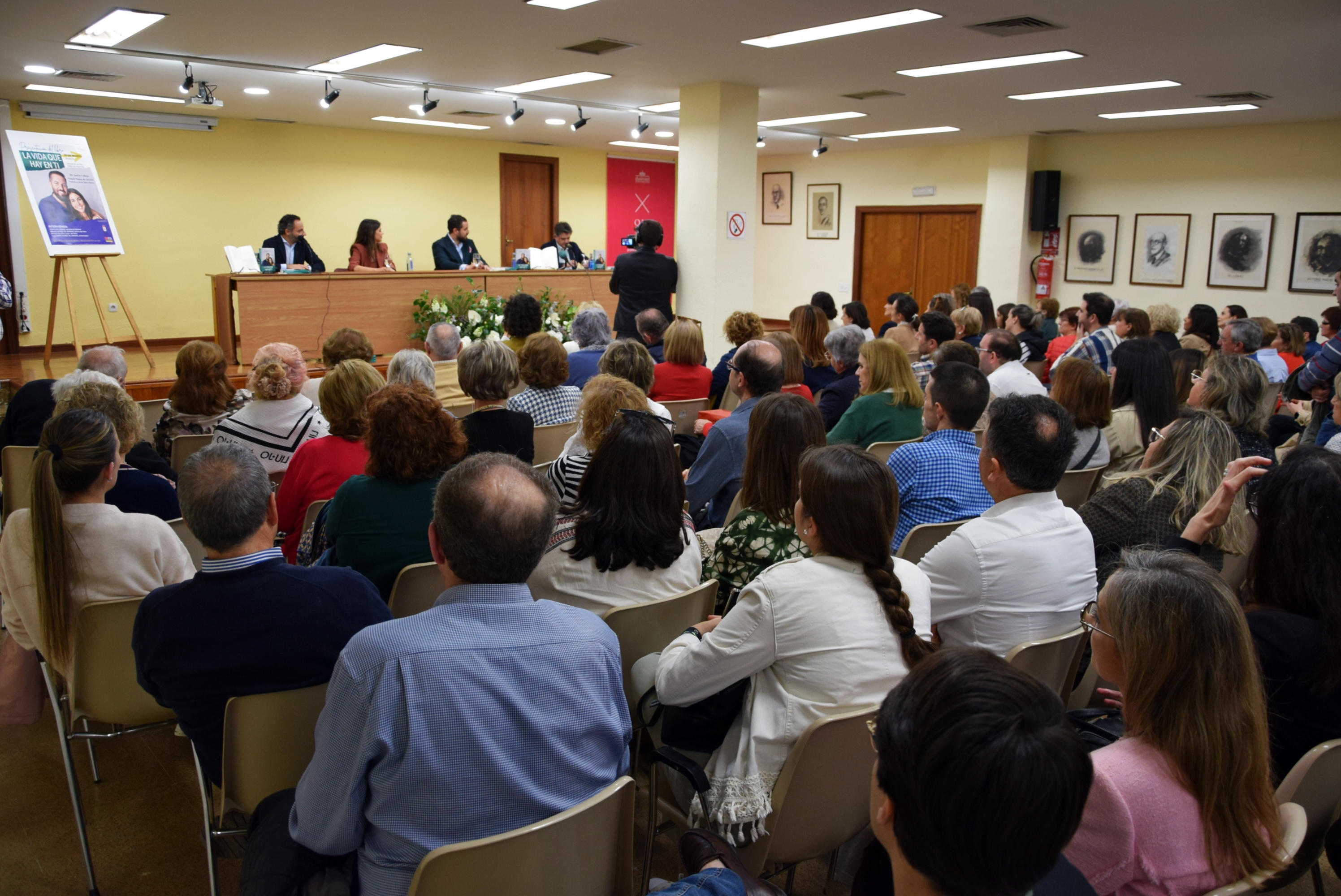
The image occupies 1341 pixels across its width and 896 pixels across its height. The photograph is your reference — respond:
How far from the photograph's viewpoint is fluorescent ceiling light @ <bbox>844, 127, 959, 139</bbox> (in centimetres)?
1151

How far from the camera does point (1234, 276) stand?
36.2ft

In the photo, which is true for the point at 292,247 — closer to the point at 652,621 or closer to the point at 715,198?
the point at 715,198

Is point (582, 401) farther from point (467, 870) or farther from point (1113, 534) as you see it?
point (467, 870)

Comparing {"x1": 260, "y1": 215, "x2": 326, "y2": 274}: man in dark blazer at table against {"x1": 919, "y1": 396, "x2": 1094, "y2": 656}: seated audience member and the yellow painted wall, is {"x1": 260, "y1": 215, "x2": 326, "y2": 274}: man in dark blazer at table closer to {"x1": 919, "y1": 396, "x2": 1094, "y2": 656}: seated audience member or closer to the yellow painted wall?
the yellow painted wall

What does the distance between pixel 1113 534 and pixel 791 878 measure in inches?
57.7

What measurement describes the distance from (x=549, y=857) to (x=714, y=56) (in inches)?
266

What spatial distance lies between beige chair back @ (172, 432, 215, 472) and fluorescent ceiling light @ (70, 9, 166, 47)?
3528mm

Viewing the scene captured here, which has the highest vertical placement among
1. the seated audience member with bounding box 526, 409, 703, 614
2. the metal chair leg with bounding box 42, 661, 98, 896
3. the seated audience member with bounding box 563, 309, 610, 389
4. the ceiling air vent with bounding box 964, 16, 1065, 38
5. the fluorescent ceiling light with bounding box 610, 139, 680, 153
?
the fluorescent ceiling light with bounding box 610, 139, 680, 153

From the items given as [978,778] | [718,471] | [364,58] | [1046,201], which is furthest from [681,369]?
[1046,201]

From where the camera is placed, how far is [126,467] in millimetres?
3043

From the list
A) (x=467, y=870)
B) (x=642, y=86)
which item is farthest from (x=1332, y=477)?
(x=642, y=86)

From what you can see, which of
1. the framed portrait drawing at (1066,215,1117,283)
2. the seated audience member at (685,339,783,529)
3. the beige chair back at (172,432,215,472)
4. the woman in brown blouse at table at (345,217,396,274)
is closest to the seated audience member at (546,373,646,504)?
the seated audience member at (685,339,783,529)

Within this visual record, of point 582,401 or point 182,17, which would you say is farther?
point 182,17

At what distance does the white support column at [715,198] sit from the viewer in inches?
325
